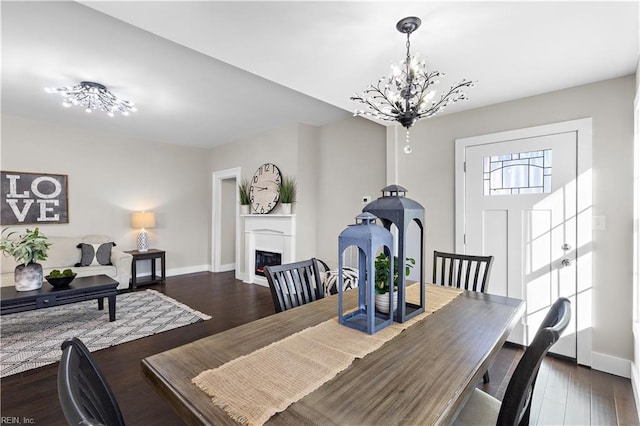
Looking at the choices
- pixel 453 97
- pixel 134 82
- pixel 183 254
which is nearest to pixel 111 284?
pixel 134 82

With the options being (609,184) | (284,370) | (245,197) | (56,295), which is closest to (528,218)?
(609,184)

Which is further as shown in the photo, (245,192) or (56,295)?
(245,192)

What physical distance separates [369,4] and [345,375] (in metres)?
1.79

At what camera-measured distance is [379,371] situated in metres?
1.00

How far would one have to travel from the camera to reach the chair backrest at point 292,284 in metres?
1.81

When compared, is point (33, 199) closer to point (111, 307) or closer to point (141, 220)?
point (141, 220)

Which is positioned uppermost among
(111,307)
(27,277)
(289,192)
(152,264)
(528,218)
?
(289,192)

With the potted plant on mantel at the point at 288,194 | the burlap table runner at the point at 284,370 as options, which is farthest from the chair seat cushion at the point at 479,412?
the potted plant on mantel at the point at 288,194

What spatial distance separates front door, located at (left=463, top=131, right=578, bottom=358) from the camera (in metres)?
2.62

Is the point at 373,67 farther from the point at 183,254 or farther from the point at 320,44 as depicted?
the point at 183,254

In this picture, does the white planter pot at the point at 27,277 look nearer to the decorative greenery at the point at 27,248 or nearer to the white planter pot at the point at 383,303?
the decorative greenery at the point at 27,248

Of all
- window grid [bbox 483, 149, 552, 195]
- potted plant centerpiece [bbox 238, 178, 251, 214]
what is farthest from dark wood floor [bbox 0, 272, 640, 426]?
potted plant centerpiece [bbox 238, 178, 251, 214]

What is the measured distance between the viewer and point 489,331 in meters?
1.35

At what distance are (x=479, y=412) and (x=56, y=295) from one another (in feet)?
12.6
